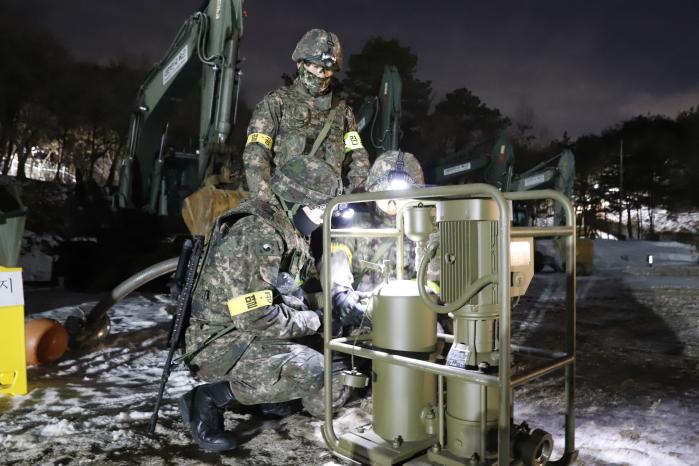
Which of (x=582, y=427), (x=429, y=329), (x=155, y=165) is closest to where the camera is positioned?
(x=429, y=329)

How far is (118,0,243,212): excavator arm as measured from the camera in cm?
735

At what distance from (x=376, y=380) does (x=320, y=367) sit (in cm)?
61

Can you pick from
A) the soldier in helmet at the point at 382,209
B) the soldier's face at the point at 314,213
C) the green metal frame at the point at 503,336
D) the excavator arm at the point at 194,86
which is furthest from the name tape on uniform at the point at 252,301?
the excavator arm at the point at 194,86

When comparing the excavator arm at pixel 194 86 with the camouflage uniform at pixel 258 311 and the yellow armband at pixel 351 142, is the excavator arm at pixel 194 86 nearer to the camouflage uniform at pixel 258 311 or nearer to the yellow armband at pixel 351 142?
the yellow armband at pixel 351 142

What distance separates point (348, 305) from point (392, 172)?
1438 millimetres

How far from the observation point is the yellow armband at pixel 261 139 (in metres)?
4.59

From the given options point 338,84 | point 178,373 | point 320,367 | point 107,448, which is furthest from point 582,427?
point 338,84

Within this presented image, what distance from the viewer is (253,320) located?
315cm

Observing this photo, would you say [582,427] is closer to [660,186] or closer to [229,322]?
[229,322]

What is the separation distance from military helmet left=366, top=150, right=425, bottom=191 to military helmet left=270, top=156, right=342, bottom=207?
1.18 metres

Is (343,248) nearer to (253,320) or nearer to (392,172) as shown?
(392,172)

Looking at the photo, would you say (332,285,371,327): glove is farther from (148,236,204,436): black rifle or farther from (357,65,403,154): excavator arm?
(357,65,403,154): excavator arm

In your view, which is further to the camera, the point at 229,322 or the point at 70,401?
the point at 70,401

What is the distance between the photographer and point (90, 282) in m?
9.94
